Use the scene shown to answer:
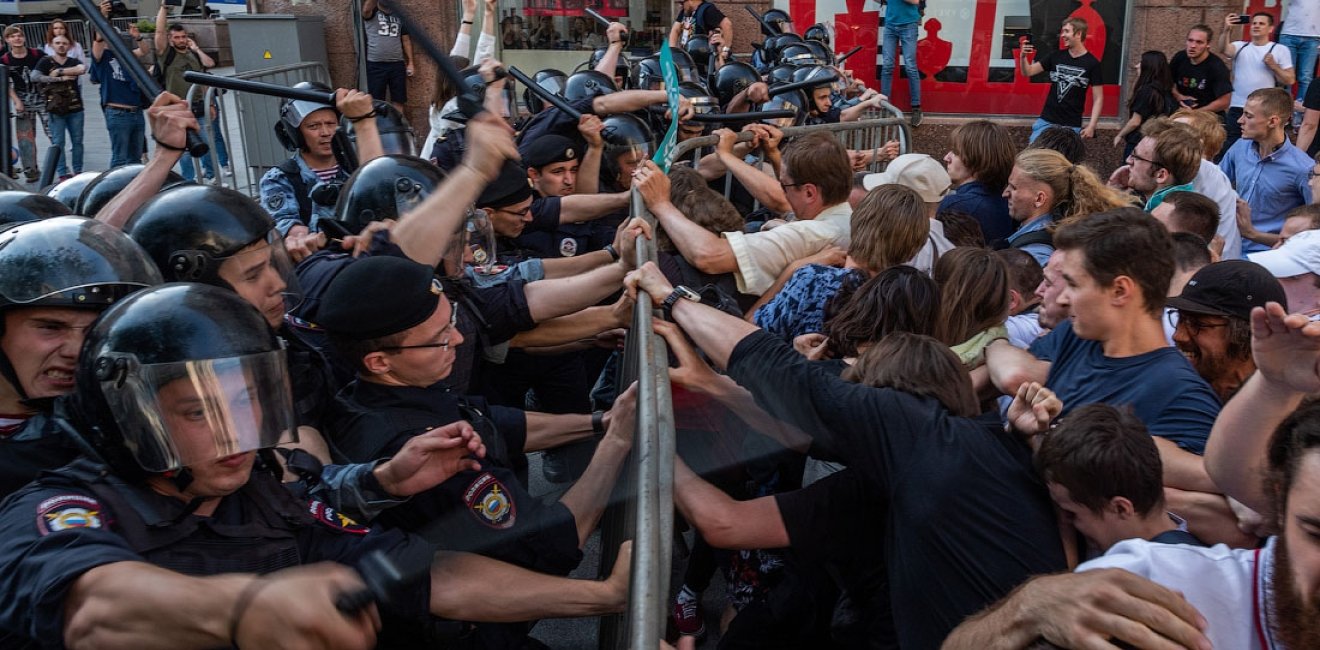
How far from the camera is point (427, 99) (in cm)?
1293

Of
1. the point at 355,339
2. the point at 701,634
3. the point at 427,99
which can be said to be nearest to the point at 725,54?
the point at 427,99

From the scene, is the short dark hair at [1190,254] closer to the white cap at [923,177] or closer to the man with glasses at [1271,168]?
the white cap at [923,177]

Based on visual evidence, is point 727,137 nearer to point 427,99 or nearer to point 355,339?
point 355,339

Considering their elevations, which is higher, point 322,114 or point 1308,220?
point 322,114

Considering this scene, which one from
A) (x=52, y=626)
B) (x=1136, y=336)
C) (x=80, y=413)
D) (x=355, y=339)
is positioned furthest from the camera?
(x=1136, y=336)

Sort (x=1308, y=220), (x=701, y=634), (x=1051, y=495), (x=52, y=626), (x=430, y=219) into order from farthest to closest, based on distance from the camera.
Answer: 1. (x=1308, y=220)
2. (x=701, y=634)
3. (x=430, y=219)
4. (x=1051, y=495)
5. (x=52, y=626)

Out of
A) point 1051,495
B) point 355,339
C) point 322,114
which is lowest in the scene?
point 1051,495

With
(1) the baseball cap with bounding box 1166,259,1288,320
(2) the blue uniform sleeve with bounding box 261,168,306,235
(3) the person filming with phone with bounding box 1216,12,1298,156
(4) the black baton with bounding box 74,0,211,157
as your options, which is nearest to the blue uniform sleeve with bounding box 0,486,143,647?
(4) the black baton with bounding box 74,0,211,157

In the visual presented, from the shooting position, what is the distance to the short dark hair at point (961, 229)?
492 centimetres

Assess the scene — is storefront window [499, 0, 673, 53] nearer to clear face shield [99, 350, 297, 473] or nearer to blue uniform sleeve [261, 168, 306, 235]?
blue uniform sleeve [261, 168, 306, 235]

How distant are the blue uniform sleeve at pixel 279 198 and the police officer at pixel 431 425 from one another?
2.55 m

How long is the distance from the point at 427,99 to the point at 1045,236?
32.1 feet

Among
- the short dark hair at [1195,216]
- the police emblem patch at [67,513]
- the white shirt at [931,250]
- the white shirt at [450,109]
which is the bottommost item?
the white shirt at [931,250]

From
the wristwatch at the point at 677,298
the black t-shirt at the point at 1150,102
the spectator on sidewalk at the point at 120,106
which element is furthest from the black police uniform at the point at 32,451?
the spectator on sidewalk at the point at 120,106
